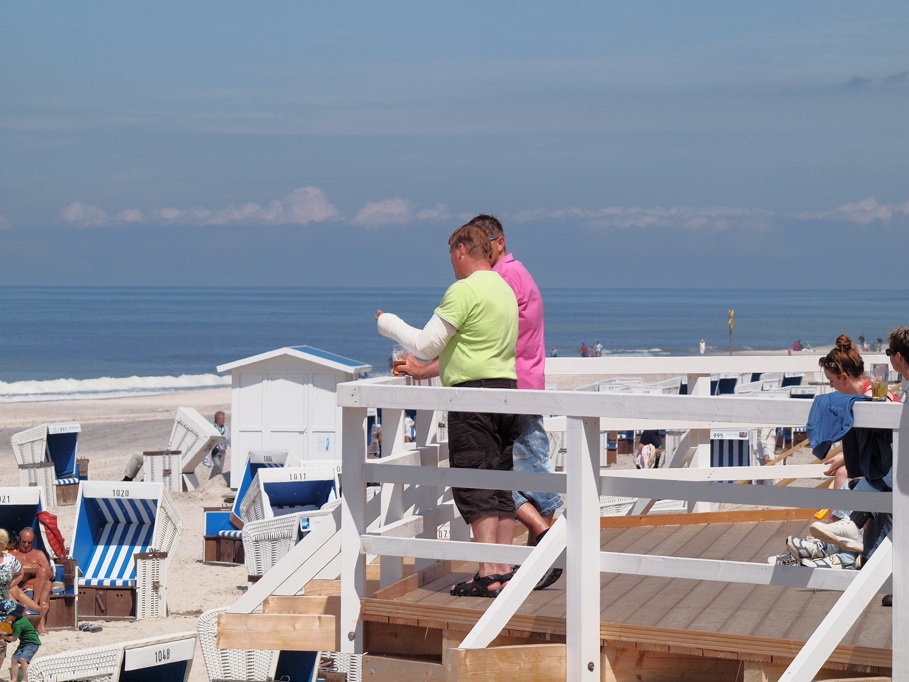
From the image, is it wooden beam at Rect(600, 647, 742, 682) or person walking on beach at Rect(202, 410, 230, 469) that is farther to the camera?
person walking on beach at Rect(202, 410, 230, 469)

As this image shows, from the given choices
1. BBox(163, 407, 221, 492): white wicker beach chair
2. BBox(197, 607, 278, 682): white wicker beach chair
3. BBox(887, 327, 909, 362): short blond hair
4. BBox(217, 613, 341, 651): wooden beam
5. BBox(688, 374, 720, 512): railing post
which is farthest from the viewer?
BBox(163, 407, 221, 492): white wicker beach chair

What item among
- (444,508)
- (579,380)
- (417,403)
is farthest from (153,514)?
(579,380)

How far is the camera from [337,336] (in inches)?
4016

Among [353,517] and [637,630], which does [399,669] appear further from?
[637,630]

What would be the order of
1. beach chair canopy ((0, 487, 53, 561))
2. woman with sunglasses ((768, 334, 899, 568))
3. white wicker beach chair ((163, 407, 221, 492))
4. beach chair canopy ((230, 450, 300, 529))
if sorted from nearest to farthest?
woman with sunglasses ((768, 334, 899, 568)), beach chair canopy ((0, 487, 53, 561)), beach chair canopy ((230, 450, 300, 529)), white wicker beach chair ((163, 407, 221, 492))

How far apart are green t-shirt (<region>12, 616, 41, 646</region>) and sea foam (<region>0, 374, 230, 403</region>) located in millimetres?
45493

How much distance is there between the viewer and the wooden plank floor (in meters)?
4.24

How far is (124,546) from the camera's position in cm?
1243

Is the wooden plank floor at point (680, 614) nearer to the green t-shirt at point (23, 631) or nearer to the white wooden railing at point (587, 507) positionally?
the white wooden railing at point (587, 507)

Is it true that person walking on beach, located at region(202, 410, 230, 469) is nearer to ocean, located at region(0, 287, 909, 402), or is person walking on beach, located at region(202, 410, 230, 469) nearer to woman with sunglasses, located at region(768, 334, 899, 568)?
woman with sunglasses, located at region(768, 334, 899, 568)

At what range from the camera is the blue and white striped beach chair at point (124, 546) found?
38.0 feet

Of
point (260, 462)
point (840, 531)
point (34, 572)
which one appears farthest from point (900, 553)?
point (260, 462)

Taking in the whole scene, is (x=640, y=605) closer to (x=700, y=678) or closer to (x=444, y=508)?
(x=700, y=678)

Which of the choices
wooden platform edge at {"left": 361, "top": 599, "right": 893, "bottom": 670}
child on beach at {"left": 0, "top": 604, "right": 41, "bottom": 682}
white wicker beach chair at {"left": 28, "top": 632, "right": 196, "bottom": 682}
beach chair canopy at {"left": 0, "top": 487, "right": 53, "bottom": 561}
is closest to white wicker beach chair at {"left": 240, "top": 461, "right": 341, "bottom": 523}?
beach chair canopy at {"left": 0, "top": 487, "right": 53, "bottom": 561}
